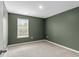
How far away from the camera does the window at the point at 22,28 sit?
169 inches

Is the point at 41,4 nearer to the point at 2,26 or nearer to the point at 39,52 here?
the point at 2,26

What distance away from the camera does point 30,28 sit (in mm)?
4719

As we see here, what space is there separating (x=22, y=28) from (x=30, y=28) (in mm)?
610

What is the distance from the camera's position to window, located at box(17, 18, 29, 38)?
4.28 meters

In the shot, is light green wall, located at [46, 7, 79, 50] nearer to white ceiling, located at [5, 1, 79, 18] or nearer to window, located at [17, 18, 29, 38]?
white ceiling, located at [5, 1, 79, 18]

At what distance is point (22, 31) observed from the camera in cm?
447

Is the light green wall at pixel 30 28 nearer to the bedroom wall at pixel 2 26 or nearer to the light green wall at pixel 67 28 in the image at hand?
the light green wall at pixel 67 28

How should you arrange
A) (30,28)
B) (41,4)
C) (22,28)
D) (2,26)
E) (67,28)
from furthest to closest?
(30,28) → (22,28) → (67,28) → (41,4) → (2,26)

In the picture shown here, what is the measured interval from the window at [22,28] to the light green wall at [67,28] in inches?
78.5

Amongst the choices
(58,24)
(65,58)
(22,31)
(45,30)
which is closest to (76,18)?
(58,24)

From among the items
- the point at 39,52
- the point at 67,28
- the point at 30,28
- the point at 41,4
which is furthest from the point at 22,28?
the point at 67,28

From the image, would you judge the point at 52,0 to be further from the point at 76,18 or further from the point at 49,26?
the point at 49,26

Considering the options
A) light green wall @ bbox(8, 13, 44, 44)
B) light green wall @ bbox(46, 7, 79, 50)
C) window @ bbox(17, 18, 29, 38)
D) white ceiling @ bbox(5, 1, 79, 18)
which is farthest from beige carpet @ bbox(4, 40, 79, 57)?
white ceiling @ bbox(5, 1, 79, 18)

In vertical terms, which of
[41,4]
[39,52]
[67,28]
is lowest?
[39,52]
